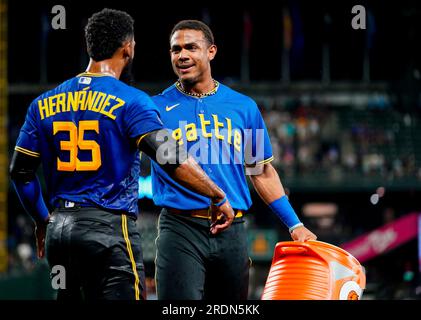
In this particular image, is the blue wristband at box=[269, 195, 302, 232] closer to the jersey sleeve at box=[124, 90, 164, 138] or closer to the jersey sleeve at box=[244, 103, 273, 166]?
the jersey sleeve at box=[244, 103, 273, 166]

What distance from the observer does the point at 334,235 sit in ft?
72.9

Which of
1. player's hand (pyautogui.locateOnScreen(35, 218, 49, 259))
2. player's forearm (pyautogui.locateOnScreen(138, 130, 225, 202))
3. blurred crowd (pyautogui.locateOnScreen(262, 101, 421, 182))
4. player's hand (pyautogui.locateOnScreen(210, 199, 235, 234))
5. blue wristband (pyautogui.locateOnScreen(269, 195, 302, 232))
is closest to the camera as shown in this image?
player's forearm (pyautogui.locateOnScreen(138, 130, 225, 202))

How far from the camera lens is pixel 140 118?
407 cm

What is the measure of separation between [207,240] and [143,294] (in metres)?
0.92

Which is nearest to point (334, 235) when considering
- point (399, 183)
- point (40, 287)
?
point (399, 183)

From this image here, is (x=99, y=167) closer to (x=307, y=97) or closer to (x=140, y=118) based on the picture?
(x=140, y=118)

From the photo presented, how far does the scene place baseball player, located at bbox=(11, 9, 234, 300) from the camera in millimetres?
4039

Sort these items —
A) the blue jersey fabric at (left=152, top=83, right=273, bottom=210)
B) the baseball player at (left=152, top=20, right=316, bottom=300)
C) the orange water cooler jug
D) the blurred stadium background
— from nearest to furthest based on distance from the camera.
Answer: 1. the orange water cooler jug
2. the baseball player at (left=152, top=20, right=316, bottom=300)
3. the blue jersey fabric at (left=152, top=83, right=273, bottom=210)
4. the blurred stadium background

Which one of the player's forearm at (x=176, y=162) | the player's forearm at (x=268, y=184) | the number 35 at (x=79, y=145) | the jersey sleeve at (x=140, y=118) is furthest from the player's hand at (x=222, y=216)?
the player's forearm at (x=268, y=184)

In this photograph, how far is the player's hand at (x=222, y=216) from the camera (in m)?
4.25

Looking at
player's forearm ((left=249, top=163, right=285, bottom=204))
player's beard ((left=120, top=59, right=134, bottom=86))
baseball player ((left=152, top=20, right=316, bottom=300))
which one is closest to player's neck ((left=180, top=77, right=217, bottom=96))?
baseball player ((left=152, top=20, right=316, bottom=300))

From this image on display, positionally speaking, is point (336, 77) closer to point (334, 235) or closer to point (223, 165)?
point (334, 235)

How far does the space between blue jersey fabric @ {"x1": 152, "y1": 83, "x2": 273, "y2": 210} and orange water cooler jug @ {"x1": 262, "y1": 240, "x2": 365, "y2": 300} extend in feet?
1.61
